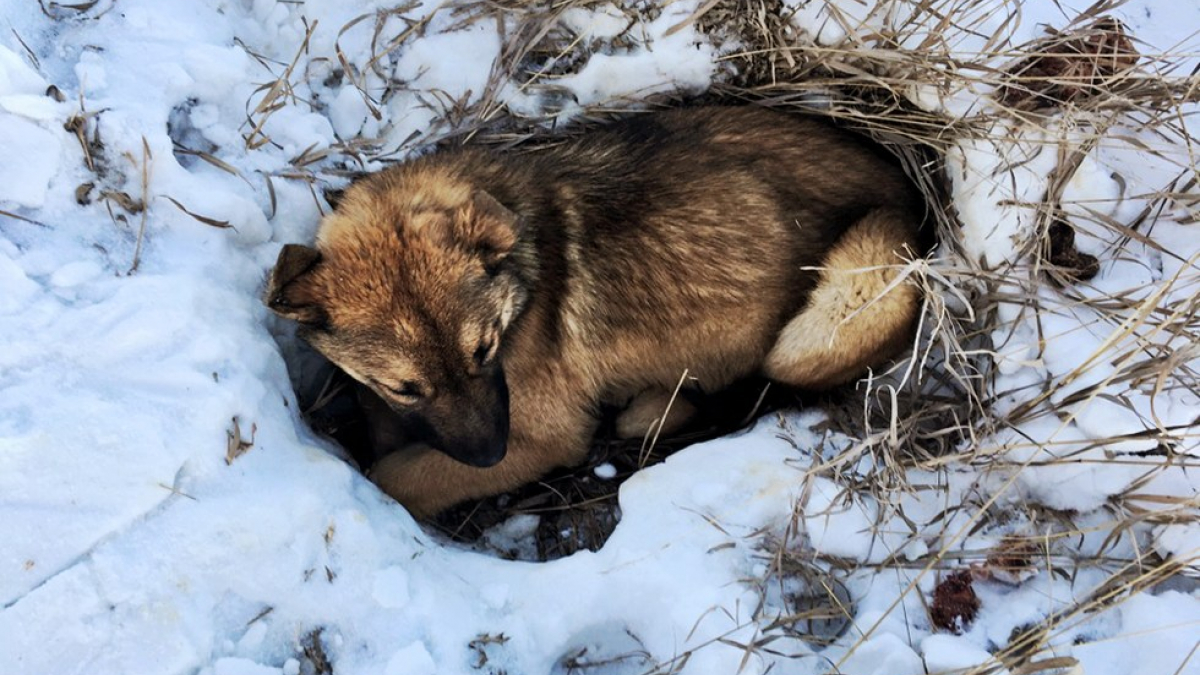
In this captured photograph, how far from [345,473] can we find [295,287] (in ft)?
2.14

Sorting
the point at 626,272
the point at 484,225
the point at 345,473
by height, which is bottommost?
the point at 345,473

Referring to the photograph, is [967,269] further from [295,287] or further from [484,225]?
[295,287]

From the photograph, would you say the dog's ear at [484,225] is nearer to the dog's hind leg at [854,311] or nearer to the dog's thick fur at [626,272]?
the dog's thick fur at [626,272]

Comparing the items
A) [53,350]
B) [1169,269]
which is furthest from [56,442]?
[1169,269]

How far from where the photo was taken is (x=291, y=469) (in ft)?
8.39

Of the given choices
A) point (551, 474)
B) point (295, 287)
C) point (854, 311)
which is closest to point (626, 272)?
point (854, 311)

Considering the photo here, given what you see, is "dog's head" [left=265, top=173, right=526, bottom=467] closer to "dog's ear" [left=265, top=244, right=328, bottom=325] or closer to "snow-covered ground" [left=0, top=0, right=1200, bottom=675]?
"dog's ear" [left=265, top=244, right=328, bottom=325]

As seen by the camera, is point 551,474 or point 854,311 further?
point 551,474

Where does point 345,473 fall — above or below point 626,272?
below

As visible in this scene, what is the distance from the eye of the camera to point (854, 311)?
2998 mm

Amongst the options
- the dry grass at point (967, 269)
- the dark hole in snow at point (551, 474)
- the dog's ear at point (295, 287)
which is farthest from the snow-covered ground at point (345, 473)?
the dark hole in snow at point (551, 474)

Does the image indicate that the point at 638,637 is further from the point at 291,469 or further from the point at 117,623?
the point at 117,623

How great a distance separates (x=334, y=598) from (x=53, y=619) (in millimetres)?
707

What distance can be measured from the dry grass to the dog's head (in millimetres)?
640
